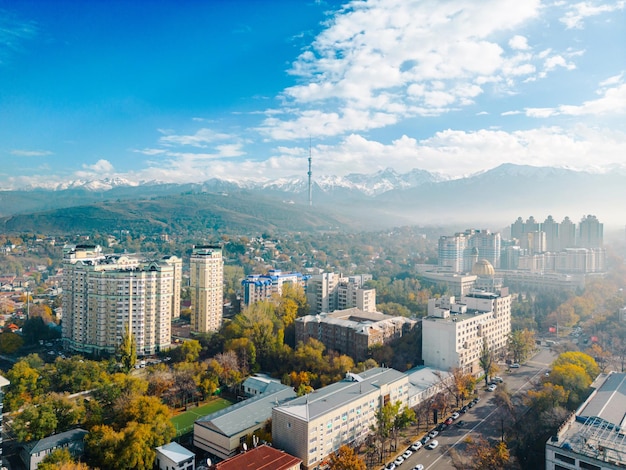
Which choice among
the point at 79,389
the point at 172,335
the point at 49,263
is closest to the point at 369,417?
the point at 79,389

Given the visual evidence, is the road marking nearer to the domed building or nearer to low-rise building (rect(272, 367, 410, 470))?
low-rise building (rect(272, 367, 410, 470))

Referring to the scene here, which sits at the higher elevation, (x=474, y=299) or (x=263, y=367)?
(x=474, y=299)

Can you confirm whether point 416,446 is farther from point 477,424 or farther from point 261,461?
point 261,461

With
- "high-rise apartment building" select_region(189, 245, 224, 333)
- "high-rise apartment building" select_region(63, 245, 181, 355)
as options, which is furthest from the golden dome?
"high-rise apartment building" select_region(63, 245, 181, 355)

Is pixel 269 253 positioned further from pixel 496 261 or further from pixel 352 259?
pixel 496 261

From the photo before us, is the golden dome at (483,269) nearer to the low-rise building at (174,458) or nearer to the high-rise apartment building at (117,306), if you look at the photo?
the high-rise apartment building at (117,306)

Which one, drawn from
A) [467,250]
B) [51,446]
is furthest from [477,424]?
[467,250]
